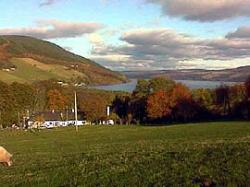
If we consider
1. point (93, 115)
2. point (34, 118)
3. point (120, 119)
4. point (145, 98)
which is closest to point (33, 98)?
point (34, 118)

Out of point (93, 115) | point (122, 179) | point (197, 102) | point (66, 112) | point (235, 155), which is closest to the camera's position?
point (122, 179)

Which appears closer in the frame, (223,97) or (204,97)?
(223,97)

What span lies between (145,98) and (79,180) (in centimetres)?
12049

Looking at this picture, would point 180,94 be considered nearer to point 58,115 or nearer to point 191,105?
point 191,105

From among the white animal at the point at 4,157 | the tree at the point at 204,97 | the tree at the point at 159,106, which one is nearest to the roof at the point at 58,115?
the tree at the point at 159,106

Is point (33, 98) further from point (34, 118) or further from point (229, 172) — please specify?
point (229, 172)

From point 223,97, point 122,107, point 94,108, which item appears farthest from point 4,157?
point 94,108

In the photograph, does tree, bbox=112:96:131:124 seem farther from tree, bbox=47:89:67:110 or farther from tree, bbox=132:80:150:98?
tree, bbox=47:89:67:110

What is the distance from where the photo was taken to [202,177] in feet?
42.0

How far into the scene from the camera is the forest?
122 metres

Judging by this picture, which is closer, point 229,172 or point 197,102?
point 229,172

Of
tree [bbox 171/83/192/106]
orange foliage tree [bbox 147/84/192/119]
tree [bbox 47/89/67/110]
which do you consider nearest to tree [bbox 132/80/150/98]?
tree [bbox 171/83/192/106]

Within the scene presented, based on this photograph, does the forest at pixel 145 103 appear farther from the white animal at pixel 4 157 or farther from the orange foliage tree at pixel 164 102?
the white animal at pixel 4 157

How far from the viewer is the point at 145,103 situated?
5212 inches
